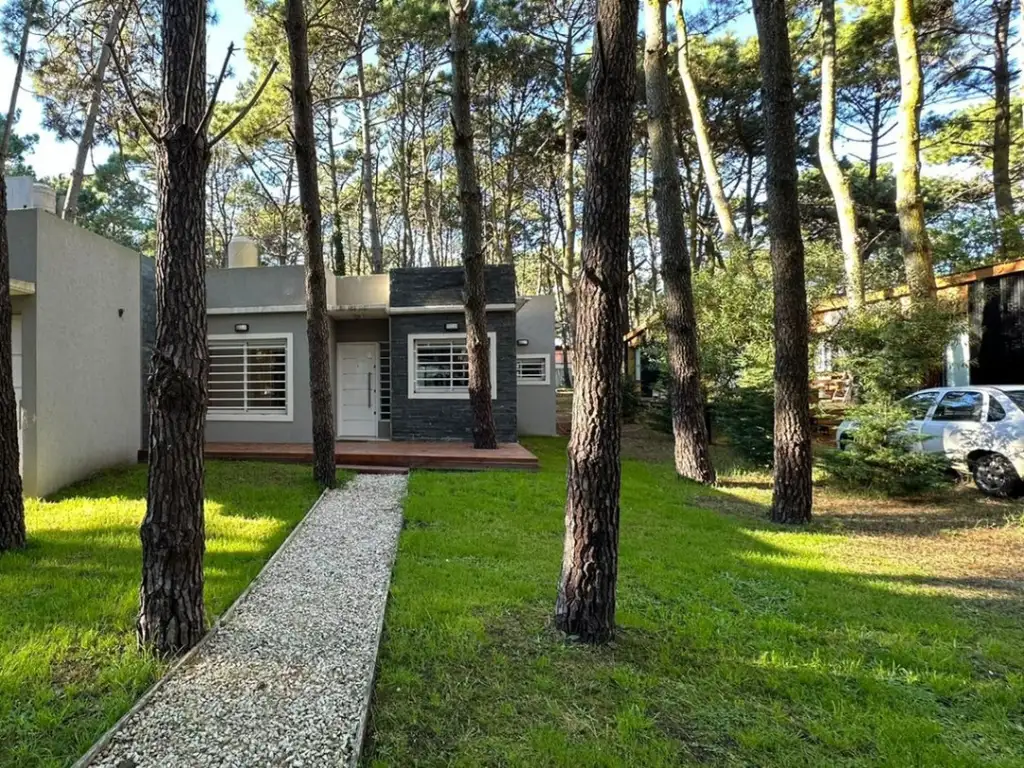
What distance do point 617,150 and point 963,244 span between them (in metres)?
14.3

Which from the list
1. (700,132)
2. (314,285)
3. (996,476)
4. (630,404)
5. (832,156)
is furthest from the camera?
(630,404)

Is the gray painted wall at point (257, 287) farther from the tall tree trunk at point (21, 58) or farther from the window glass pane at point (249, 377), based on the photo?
the tall tree trunk at point (21, 58)

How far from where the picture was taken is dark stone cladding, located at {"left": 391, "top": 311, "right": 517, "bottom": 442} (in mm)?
10914

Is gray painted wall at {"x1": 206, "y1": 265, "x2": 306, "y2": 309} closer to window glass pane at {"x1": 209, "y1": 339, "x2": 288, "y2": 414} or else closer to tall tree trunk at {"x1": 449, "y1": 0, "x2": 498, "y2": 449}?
window glass pane at {"x1": 209, "y1": 339, "x2": 288, "y2": 414}

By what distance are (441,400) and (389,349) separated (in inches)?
65.3

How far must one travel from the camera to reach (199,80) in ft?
9.90

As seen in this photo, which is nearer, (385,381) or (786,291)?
(786,291)

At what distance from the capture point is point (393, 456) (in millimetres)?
8977

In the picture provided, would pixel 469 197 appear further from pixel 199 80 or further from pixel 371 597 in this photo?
pixel 371 597

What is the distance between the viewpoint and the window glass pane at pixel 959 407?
7.40 m

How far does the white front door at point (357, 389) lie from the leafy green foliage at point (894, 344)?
29.1 feet

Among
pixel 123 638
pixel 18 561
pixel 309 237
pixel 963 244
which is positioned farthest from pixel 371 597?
pixel 963 244

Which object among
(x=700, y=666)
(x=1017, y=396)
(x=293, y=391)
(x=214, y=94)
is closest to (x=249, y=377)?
(x=293, y=391)

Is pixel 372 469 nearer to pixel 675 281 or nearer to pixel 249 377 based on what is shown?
pixel 249 377
